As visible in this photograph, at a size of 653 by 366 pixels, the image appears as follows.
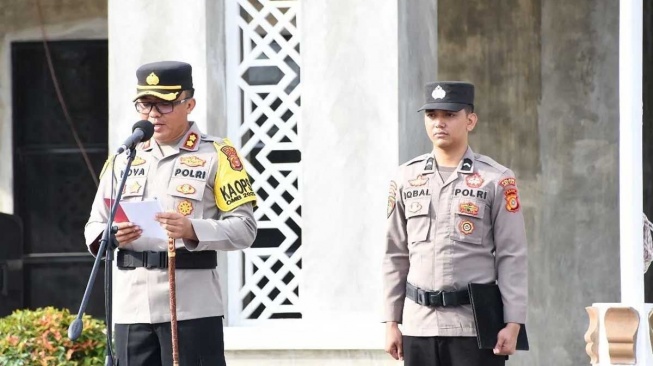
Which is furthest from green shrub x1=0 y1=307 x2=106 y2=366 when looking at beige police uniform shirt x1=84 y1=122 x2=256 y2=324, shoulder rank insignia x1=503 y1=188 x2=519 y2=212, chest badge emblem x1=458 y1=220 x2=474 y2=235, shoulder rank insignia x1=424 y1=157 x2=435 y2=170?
shoulder rank insignia x1=503 y1=188 x2=519 y2=212

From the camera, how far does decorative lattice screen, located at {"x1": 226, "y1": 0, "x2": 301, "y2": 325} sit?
8406 mm

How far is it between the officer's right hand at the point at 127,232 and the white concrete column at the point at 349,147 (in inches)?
106

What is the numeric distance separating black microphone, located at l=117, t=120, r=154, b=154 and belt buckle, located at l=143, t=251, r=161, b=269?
1.60ft

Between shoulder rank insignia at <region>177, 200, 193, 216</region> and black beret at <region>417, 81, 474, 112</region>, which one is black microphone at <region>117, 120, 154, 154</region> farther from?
black beret at <region>417, 81, 474, 112</region>

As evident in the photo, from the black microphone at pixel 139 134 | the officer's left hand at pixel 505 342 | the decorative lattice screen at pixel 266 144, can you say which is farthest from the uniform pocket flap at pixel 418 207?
the decorative lattice screen at pixel 266 144

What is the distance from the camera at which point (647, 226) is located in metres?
8.57

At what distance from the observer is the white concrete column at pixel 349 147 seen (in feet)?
26.9

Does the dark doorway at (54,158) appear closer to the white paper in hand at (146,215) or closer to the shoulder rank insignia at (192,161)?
the shoulder rank insignia at (192,161)

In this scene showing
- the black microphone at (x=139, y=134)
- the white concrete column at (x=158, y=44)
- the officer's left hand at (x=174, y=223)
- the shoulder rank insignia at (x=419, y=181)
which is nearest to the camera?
the black microphone at (x=139, y=134)

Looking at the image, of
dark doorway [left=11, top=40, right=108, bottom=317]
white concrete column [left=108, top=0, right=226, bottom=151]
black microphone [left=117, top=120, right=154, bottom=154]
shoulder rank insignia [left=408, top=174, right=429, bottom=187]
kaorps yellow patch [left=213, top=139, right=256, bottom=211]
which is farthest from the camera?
dark doorway [left=11, top=40, right=108, bottom=317]

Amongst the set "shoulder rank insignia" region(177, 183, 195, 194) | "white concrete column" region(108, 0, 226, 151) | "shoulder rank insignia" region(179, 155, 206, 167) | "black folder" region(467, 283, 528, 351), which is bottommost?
"black folder" region(467, 283, 528, 351)

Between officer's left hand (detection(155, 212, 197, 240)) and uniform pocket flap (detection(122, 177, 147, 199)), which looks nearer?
officer's left hand (detection(155, 212, 197, 240))

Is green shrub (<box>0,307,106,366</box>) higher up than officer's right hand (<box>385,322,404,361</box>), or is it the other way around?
officer's right hand (<box>385,322,404,361</box>)

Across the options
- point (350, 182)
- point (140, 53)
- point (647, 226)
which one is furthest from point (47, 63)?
point (647, 226)
